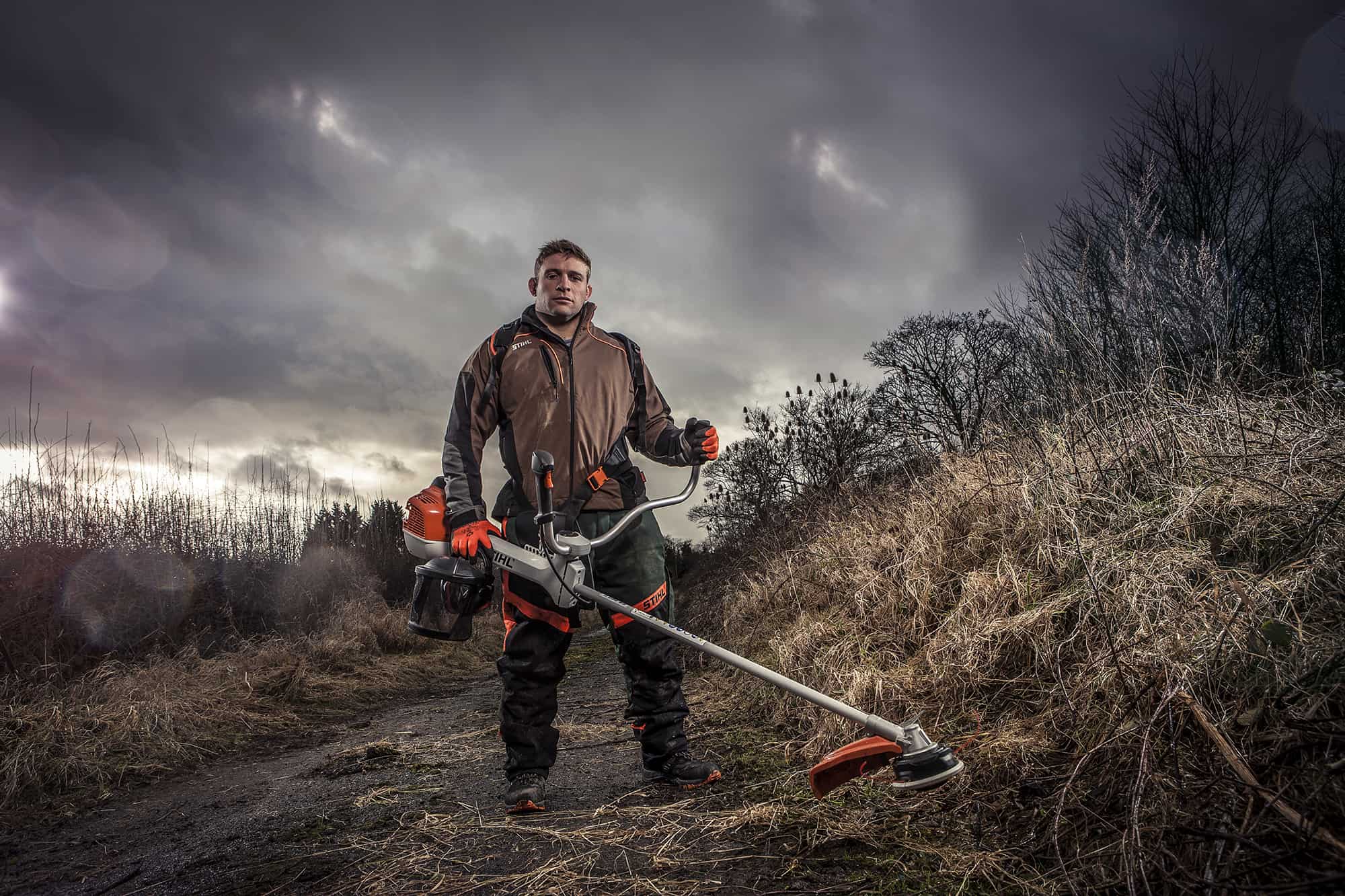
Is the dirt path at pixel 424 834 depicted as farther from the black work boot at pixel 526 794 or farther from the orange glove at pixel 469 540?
the orange glove at pixel 469 540

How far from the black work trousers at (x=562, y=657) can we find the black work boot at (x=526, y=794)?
45 mm

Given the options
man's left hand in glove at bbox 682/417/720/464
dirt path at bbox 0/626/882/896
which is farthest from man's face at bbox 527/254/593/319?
dirt path at bbox 0/626/882/896

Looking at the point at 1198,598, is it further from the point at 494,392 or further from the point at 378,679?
the point at 378,679

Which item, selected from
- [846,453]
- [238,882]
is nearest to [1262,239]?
[846,453]

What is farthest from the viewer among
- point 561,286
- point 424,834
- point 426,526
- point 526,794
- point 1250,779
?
point 561,286

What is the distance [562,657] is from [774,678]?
1.15 m

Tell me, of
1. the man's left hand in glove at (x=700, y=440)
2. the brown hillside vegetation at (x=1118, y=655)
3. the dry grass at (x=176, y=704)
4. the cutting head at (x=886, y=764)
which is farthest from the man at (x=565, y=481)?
the dry grass at (x=176, y=704)

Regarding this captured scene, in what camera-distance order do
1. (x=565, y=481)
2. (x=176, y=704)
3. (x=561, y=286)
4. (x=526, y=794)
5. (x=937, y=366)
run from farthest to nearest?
(x=937, y=366) → (x=176, y=704) → (x=561, y=286) → (x=565, y=481) → (x=526, y=794)

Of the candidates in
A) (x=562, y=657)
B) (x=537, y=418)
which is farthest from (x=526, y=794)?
(x=537, y=418)

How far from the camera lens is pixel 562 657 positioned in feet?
9.91

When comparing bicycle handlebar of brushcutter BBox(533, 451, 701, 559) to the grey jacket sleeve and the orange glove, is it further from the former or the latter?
the grey jacket sleeve

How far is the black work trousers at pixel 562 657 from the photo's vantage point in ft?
9.76

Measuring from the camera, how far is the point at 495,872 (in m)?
2.14

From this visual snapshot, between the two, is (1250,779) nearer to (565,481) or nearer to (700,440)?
(700,440)
